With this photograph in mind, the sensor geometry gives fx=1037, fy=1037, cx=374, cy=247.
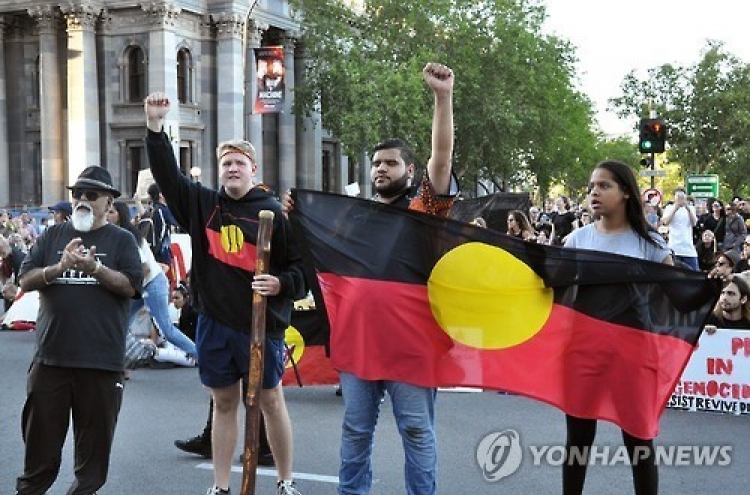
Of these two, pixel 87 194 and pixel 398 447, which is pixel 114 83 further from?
pixel 87 194

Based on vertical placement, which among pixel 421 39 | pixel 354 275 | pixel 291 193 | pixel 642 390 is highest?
pixel 421 39

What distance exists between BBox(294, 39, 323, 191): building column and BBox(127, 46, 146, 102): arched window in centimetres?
1109

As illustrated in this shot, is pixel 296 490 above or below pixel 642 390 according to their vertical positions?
below

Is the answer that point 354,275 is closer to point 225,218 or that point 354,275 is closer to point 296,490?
point 225,218

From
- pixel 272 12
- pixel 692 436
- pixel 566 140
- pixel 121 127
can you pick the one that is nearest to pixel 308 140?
pixel 272 12

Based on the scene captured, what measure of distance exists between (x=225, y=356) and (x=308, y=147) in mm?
52292

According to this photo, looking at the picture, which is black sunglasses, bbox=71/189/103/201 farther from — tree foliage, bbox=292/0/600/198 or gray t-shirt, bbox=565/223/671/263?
tree foliage, bbox=292/0/600/198

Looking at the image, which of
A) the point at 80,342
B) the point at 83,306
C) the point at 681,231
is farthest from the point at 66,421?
the point at 681,231

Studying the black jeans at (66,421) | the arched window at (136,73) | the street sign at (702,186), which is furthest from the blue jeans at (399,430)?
the arched window at (136,73)

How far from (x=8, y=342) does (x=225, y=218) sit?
411 inches

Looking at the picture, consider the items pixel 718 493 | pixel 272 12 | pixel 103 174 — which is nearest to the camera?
pixel 103 174

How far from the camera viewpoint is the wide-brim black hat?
6016 mm

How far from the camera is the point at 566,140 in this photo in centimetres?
7050

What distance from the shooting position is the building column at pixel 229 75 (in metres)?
49.0
